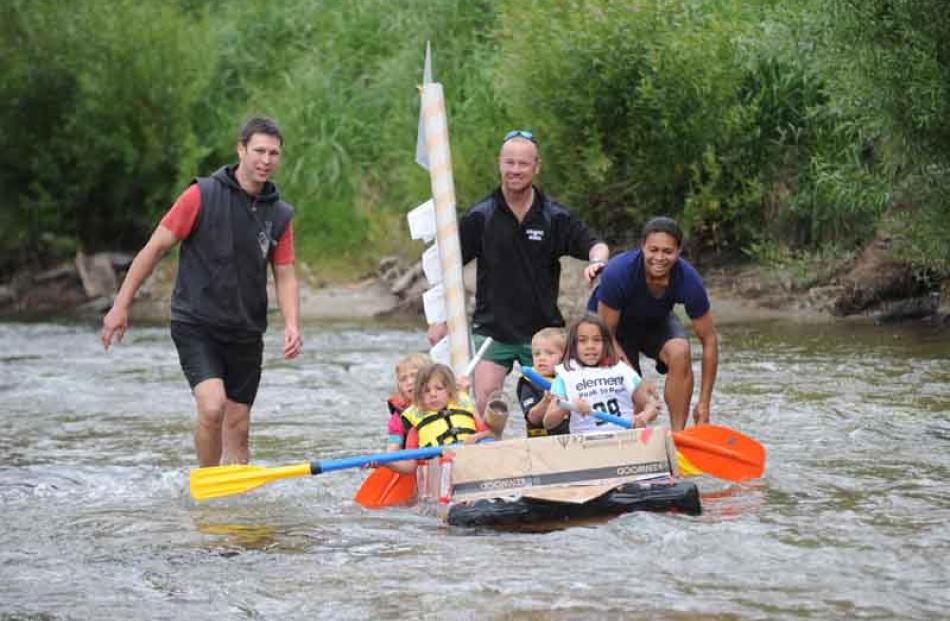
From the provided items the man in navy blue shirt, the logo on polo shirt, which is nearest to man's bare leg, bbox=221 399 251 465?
the logo on polo shirt

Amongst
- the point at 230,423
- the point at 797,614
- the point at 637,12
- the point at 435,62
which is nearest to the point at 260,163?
the point at 230,423

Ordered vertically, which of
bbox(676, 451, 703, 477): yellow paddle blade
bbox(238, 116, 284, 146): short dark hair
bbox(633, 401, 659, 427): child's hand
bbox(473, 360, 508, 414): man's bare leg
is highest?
bbox(238, 116, 284, 146): short dark hair

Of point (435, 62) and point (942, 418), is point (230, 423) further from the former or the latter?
point (435, 62)

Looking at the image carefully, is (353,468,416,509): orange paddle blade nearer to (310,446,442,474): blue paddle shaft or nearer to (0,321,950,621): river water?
(0,321,950,621): river water

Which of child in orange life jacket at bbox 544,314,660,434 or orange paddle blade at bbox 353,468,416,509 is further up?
child in orange life jacket at bbox 544,314,660,434

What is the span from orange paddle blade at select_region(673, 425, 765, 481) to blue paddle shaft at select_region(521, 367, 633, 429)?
302mm

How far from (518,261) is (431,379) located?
0.98 m

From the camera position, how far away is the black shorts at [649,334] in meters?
9.30

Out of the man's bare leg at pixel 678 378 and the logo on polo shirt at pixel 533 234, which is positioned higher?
the logo on polo shirt at pixel 533 234

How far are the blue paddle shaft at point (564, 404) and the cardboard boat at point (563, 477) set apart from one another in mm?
430

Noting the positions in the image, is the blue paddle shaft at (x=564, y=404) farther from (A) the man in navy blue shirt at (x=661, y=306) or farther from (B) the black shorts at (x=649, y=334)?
(B) the black shorts at (x=649, y=334)

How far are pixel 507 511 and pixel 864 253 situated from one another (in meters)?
11.7

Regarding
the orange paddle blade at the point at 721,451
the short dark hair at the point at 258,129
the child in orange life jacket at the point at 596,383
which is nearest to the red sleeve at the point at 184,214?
the short dark hair at the point at 258,129

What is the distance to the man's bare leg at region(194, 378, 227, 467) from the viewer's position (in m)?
8.46
